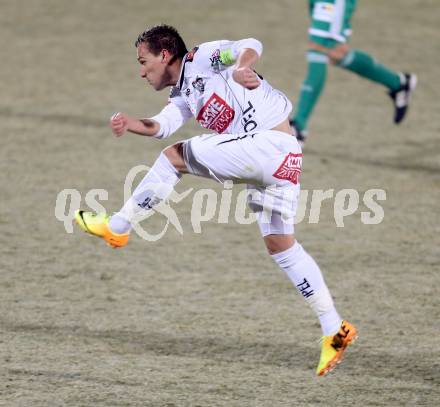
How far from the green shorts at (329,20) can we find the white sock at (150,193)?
506 cm

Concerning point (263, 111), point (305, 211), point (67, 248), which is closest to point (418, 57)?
point (305, 211)

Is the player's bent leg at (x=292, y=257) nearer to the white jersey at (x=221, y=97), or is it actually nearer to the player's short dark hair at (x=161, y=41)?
the white jersey at (x=221, y=97)

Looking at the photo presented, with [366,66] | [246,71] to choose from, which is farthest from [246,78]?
[366,66]

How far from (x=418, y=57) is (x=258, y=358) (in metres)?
8.99

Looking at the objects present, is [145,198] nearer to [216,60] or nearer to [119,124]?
[119,124]

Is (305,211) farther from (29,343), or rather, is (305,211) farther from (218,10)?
(218,10)

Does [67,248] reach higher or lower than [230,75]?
lower

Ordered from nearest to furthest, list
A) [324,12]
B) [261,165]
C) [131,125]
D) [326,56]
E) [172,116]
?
[131,125] < [261,165] < [172,116] < [324,12] < [326,56]

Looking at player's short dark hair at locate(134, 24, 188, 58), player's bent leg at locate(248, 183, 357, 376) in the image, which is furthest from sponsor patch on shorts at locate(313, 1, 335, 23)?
player's bent leg at locate(248, 183, 357, 376)

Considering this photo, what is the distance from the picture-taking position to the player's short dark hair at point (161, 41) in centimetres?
593

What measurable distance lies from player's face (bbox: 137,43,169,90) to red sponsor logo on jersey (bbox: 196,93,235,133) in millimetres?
303

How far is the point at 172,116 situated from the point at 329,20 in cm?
472

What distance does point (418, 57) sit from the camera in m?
14.4

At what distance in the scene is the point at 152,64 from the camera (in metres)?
5.95
